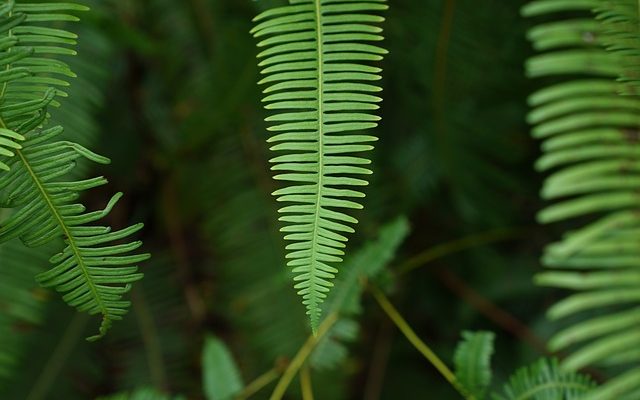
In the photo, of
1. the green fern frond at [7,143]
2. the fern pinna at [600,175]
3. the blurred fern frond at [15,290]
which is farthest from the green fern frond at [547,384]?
the blurred fern frond at [15,290]

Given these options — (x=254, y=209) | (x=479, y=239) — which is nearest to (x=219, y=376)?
(x=254, y=209)

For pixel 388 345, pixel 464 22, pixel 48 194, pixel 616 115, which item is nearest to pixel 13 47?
pixel 48 194

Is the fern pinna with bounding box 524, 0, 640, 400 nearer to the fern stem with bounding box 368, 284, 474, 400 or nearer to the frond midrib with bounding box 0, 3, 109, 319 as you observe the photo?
the fern stem with bounding box 368, 284, 474, 400

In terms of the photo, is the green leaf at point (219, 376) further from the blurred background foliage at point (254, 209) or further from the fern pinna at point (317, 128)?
the fern pinna at point (317, 128)

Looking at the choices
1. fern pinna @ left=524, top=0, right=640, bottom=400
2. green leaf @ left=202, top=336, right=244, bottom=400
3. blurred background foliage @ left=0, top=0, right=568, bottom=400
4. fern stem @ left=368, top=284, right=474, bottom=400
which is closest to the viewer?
fern pinna @ left=524, top=0, right=640, bottom=400

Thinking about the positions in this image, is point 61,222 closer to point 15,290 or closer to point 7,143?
point 7,143

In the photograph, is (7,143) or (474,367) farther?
(474,367)

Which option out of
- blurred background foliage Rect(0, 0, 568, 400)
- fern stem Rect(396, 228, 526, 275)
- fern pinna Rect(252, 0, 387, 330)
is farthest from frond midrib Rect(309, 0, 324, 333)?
fern stem Rect(396, 228, 526, 275)
